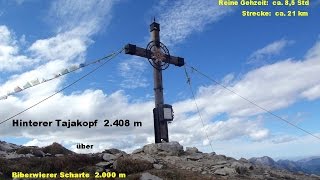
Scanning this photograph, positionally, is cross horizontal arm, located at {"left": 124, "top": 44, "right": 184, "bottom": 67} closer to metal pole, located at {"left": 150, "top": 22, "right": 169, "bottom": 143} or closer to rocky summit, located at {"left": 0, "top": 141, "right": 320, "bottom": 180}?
metal pole, located at {"left": 150, "top": 22, "right": 169, "bottom": 143}

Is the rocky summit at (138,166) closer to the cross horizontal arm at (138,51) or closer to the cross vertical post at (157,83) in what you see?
the cross vertical post at (157,83)

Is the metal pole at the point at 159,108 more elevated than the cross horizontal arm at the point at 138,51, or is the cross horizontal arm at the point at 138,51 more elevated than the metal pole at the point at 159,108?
the cross horizontal arm at the point at 138,51

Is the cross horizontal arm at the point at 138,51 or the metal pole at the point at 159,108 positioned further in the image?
the metal pole at the point at 159,108

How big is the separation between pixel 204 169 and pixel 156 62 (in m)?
10.2

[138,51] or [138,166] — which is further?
[138,51]

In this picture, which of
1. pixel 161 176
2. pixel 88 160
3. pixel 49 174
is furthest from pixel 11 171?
pixel 161 176

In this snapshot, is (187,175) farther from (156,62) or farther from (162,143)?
(156,62)

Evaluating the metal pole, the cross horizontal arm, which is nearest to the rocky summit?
the metal pole

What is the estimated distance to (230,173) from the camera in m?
19.7

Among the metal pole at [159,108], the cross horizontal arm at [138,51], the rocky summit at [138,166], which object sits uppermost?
the cross horizontal arm at [138,51]

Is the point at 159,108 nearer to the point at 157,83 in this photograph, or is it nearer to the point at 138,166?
the point at 157,83

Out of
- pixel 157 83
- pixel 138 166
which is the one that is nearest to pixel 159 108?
pixel 157 83

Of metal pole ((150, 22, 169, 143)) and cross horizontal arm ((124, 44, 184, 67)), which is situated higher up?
cross horizontal arm ((124, 44, 184, 67))

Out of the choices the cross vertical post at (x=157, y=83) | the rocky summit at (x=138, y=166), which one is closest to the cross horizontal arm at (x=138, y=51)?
the cross vertical post at (x=157, y=83)
